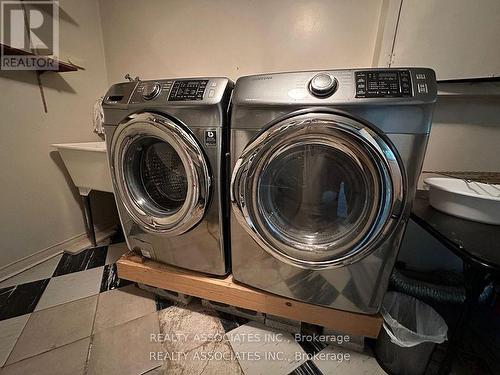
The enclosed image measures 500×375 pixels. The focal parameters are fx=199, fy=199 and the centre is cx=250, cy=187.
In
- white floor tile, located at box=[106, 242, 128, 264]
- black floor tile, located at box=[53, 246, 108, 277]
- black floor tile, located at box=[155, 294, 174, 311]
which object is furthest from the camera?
white floor tile, located at box=[106, 242, 128, 264]

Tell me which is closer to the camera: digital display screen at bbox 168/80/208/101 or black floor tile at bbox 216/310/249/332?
digital display screen at bbox 168/80/208/101

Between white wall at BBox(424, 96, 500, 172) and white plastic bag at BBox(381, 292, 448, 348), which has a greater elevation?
white wall at BBox(424, 96, 500, 172)

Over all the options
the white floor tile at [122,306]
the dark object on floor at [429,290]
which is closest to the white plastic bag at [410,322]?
the dark object on floor at [429,290]

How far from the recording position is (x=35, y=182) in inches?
47.3

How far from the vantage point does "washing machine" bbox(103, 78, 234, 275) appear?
0.73 m

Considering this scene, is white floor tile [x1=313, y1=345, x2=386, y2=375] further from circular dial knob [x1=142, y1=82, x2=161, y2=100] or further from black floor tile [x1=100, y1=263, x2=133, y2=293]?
circular dial knob [x1=142, y1=82, x2=161, y2=100]

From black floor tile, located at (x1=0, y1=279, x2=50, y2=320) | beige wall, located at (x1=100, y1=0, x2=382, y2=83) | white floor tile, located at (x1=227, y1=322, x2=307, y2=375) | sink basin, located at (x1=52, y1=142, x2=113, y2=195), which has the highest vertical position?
beige wall, located at (x1=100, y1=0, x2=382, y2=83)

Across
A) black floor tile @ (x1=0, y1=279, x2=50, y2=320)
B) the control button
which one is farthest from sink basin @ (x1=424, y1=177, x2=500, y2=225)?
black floor tile @ (x1=0, y1=279, x2=50, y2=320)

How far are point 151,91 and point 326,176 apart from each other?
0.74 meters

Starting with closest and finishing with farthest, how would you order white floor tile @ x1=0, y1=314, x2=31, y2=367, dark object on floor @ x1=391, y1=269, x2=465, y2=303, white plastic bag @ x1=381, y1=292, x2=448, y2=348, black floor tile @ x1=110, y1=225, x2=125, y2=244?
white plastic bag @ x1=381, y1=292, x2=448, y2=348
white floor tile @ x1=0, y1=314, x2=31, y2=367
dark object on floor @ x1=391, y1=269, x2=465, y2=303
black floor tile @ x1=110, y1=225, x2=125, y2=244

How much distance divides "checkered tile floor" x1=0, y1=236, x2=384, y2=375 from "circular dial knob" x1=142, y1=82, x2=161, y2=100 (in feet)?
3.13

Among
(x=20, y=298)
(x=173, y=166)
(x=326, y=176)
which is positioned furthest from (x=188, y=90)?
(x=20, y=298)

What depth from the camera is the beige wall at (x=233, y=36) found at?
1102 mm

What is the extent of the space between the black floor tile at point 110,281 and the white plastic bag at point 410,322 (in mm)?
1248
